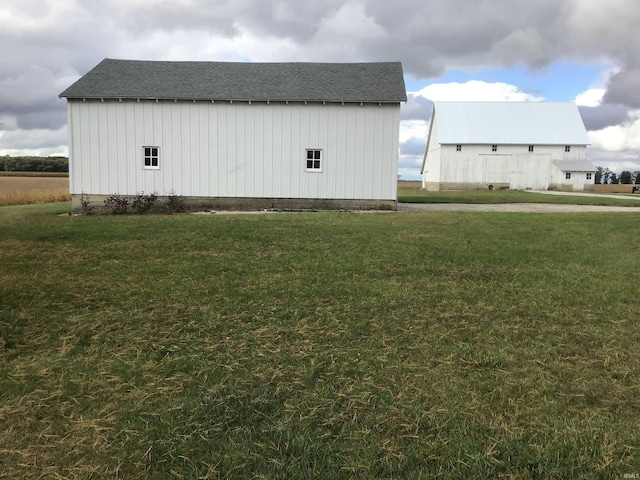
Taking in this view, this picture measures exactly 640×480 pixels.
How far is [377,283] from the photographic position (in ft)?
20.7

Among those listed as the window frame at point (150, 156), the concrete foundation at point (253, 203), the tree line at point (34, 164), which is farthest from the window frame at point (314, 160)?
the tree line at point (34, 164)

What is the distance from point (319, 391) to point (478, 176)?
4677 cm

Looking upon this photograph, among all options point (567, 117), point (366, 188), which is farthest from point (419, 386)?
point (567, 117)

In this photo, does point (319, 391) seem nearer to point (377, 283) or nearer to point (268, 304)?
point (268, 304)

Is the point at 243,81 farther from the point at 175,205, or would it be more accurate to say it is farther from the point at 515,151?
the point at 515,151

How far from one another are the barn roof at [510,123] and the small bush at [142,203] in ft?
117

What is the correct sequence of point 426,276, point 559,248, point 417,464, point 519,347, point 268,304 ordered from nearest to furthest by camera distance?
1. point 417,464
2. point 519,347
3. point 268,304
4. point 426,276
5. point 559,248

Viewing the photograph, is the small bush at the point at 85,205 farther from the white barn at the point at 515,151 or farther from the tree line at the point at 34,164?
the tree line at the point at 34,164

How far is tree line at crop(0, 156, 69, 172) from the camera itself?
7775cm

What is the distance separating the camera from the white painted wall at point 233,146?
59.4 ft

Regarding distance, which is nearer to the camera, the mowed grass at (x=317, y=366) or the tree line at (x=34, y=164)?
the mowed grass at (x=317, y=366)

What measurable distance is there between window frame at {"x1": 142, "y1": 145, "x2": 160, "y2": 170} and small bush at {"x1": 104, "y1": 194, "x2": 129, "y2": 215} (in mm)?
1470

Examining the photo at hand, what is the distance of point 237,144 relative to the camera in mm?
18328

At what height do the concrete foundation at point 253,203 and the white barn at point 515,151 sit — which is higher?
the white barn at point 515,151
